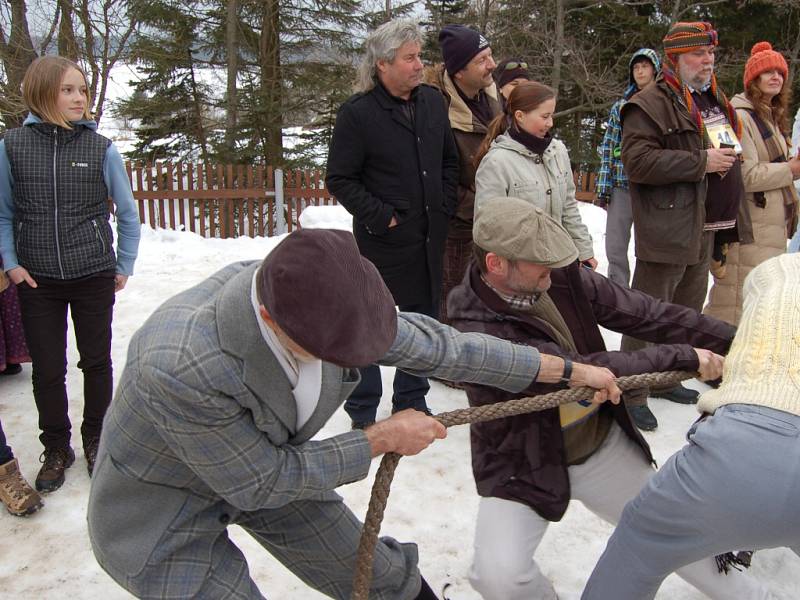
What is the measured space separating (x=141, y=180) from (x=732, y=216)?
28.5 feet

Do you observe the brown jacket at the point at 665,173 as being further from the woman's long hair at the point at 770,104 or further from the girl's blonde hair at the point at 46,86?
the girl's blonde hair at the point at 46,86

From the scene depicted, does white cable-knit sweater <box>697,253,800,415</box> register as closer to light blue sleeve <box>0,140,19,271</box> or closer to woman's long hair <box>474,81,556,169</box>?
woman's long hair <box>474,81,556,169</box>

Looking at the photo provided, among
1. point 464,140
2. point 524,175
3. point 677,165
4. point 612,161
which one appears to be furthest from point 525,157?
point 612,161

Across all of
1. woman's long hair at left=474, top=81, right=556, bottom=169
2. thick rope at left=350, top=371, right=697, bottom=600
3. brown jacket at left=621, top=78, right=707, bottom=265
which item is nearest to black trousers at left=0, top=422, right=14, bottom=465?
thick rope at left=350, top=371, right=697, bottom=600

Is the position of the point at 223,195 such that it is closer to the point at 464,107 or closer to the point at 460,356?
the point at 464,107

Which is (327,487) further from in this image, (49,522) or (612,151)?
(612,151)

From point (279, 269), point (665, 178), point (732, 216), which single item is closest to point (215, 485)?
point (279, 269)

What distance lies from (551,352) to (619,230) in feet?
10.2

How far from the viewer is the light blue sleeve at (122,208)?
3066mm

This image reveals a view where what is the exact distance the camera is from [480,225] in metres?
2.09

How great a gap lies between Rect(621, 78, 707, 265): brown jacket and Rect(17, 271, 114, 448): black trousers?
268 cm

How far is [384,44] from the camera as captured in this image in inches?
131

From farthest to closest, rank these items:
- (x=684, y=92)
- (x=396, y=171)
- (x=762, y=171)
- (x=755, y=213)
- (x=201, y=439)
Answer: (x=755, y=213)
(x=762, y=171)
(x=684, y=92)
(x=396, y=171)
(x=201, y=439)

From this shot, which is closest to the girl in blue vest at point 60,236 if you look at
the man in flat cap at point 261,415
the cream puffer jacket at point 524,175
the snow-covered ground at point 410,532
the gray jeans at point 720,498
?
the snow-covered ground at point 410,532
